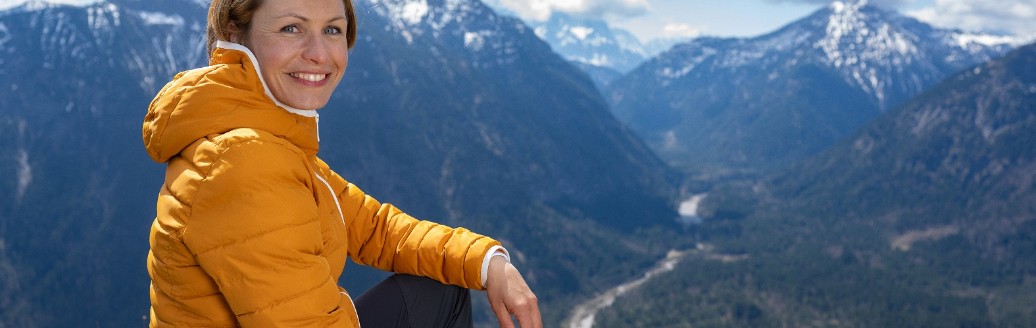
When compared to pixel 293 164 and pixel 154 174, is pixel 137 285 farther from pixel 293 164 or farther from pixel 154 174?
pixel 293 164

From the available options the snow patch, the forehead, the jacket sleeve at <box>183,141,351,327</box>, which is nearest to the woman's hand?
the jacket sleeve at <box>183,141,351,327</box>

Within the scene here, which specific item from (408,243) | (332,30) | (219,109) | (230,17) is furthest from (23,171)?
(219,109)

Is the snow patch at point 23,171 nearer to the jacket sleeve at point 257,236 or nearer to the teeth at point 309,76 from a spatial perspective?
the teeth at point 309,76

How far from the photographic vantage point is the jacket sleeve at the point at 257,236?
4.34 meters

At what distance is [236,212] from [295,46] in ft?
5.75

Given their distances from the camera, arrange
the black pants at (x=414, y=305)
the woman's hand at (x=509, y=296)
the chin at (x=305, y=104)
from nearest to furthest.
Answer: the chin at (x=305, y=104)
the woman's hand at (x=509, y=296)
the black pants at (x=414, y=305)

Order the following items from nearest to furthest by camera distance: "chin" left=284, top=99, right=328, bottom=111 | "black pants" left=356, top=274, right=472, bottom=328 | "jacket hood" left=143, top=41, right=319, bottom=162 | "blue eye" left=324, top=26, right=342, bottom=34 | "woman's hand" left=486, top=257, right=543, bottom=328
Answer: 1. "jacket hood" left=143, top=41, right=319, bottom=162
2. "chin" left=284, top=99, right=328, bottom=111
3. "blue eye" left=324, top=26, right=342, bottom=34
4. "woman's hand" left=486, top=257, right=543, bottom=328
5. "black pants" left=356, top=274, right=472, bottom=328

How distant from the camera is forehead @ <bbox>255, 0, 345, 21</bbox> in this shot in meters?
5.34

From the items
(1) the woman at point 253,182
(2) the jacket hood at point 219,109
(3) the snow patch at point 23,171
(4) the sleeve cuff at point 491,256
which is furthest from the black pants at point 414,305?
(3) the snow patch at point 23,171

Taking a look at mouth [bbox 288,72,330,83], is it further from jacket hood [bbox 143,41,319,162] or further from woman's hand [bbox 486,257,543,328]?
woman's hand [bbox 486,257,543,328]

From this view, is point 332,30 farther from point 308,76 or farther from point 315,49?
point 308,76

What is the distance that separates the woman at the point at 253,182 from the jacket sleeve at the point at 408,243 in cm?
54

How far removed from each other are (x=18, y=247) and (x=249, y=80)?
213916 mm

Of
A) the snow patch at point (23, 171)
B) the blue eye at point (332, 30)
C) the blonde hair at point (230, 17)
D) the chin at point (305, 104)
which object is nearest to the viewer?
the blonde hair at point (230, 17)
